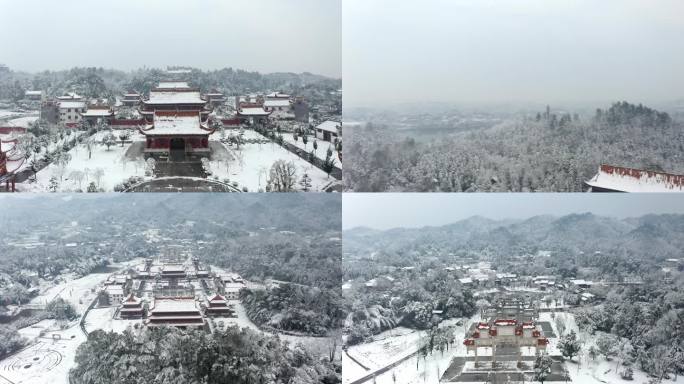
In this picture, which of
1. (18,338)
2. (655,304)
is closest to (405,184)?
(655,304)

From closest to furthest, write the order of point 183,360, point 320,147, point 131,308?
1. point 183,360
2. point 131,308
3. point 320,147

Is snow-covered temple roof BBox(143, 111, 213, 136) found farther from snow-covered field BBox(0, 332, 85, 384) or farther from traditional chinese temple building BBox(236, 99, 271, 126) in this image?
snow-covered field BBox(0, 332, 85, 384)

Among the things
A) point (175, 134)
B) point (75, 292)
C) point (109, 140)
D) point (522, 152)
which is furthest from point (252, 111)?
point (522, 152)

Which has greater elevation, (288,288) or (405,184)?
(405,184)

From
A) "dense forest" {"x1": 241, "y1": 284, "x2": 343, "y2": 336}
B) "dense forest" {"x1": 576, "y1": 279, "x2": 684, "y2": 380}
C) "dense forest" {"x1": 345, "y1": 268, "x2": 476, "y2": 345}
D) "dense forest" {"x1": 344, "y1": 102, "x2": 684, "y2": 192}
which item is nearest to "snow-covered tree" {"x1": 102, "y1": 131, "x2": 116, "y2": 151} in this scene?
"dense forest" {"x1": 241, "y1": 284, "x2": 343, "y2": 336}

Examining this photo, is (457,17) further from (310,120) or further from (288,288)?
(288,288)

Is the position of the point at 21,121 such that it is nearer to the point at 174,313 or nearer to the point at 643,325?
the point at 174,313
